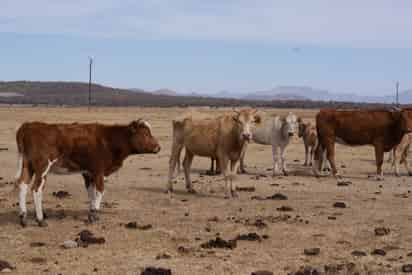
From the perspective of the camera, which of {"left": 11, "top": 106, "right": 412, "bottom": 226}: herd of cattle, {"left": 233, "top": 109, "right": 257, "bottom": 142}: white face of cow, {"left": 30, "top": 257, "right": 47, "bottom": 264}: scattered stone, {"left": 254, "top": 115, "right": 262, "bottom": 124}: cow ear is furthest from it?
{"left": 254, "top": 115, "right": 262, "bottom": 124}: cow ear

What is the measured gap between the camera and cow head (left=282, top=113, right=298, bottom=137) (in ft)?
84.6

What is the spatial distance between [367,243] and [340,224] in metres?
1.87

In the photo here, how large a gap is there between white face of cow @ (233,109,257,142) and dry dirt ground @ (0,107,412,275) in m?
1.60

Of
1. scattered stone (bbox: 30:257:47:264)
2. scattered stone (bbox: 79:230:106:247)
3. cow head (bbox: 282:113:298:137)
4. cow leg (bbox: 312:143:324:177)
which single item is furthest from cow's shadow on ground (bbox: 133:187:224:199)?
scattered stone (bbox: 30:257:47:264)

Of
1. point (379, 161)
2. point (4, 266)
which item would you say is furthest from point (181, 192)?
point (4, 266)

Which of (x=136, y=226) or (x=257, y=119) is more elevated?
(x=257, y=119)

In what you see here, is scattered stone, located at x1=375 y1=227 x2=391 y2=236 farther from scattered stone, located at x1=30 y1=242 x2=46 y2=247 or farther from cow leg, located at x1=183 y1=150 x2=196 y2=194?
cow leg, located at x1=183 y1=150 x2=196 y2=194

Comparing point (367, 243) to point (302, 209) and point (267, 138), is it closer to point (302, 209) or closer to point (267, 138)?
point (302, 209)

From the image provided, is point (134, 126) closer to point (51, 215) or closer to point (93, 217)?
point (93, 217)

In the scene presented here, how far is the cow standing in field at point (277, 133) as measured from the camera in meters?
25.6

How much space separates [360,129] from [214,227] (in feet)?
39.5

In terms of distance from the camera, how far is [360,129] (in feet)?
83.3

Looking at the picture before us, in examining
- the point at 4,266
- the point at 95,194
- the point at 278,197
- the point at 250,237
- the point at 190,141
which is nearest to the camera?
the point at 4,266

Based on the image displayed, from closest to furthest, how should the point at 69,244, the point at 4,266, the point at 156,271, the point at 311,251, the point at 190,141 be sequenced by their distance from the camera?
the point at 156,271, the point at 4,266, the point at 311,251, the point at 69,244, the point at 190,141
